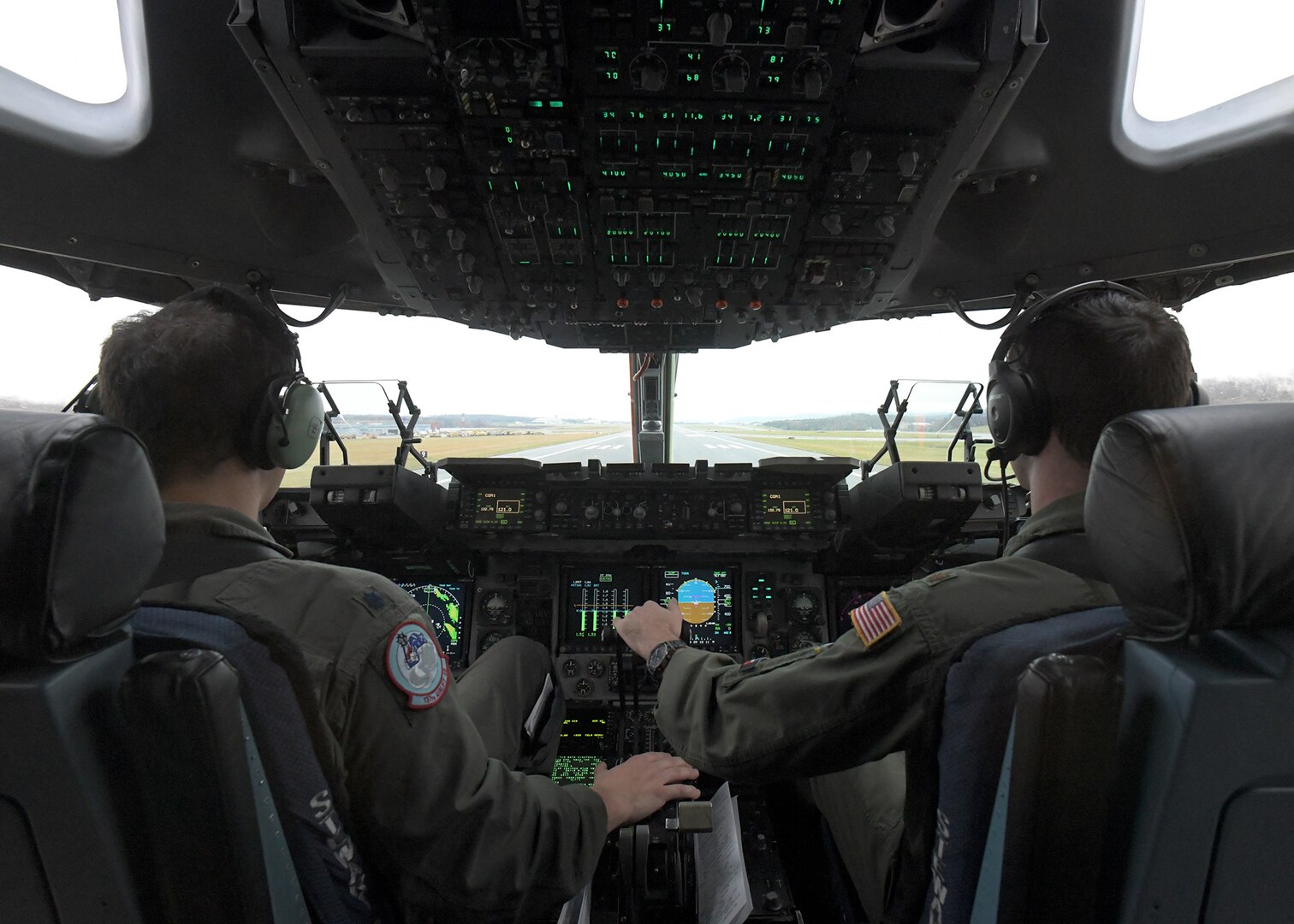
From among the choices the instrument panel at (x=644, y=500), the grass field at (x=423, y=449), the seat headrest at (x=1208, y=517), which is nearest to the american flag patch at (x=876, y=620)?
the seat headrest at (x=1208, y=517)

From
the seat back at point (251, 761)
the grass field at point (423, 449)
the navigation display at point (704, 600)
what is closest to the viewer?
the seat back at point (251, 761)

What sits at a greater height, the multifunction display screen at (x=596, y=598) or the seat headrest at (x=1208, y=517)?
the seat headrest at (x=1208, y=517)

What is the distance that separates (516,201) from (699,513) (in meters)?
1.43

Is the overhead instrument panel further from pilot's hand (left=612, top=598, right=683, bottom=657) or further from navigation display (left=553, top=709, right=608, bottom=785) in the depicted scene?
navigation display (left=553, top=709, right=608, bottom=785)

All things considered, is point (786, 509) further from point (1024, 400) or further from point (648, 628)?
point (1024, 400)

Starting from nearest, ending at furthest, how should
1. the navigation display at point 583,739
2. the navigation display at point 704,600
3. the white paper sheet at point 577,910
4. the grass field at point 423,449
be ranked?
the white paper sheet at point 577,910 → the navigation display at point 583,739 → the grass field at point 423,449 → the navigation display at point 704,600

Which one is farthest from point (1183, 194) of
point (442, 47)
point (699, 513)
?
point (442, 47)

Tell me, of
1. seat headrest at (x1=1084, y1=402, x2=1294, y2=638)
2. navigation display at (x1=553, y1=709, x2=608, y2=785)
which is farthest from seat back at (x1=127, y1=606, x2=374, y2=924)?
navigation display at (x1=553, y1=709, x2=608, y2=785)

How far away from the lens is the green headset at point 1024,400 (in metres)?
1.08

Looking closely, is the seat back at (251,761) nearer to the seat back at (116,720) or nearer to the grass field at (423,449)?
the seat back at (116,720)

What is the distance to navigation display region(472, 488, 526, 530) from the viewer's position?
8.41 ft

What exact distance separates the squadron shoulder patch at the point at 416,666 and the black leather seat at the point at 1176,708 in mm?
762

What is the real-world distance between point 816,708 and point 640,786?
442 millimetres

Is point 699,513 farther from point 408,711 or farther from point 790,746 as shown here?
point 408,711
